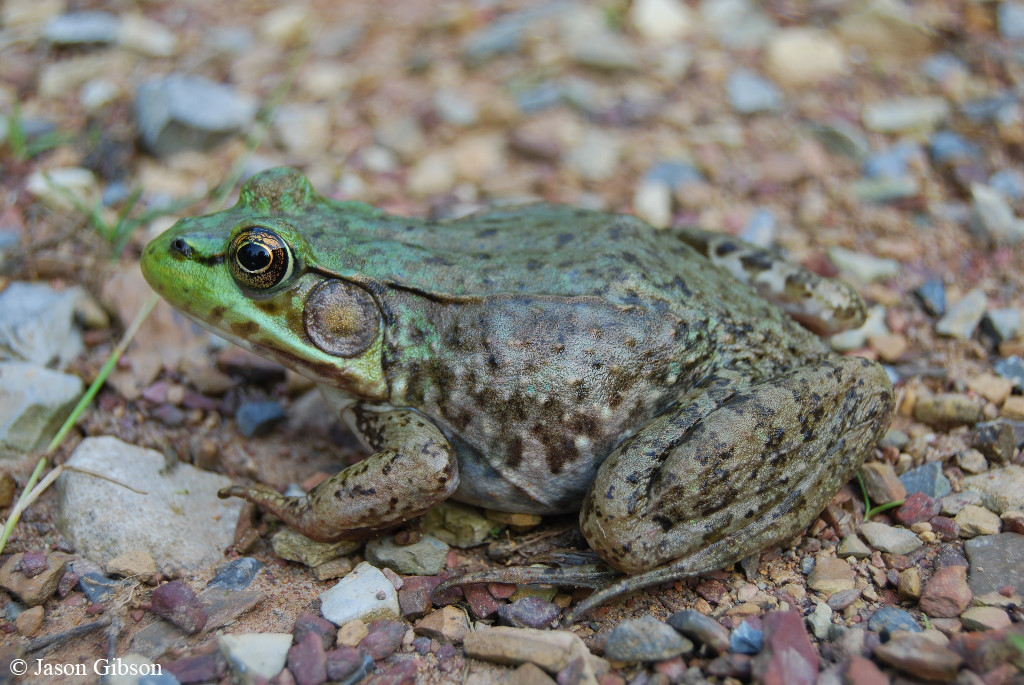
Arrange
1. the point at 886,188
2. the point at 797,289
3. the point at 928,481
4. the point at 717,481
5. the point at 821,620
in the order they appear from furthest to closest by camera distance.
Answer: the point at 886,188
the point at 797,289
the point at 928,481
the point at 717,481
the point at 821,620

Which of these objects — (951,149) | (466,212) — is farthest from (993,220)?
(466,212)

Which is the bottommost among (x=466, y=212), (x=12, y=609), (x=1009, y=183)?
(x=12, y=609)

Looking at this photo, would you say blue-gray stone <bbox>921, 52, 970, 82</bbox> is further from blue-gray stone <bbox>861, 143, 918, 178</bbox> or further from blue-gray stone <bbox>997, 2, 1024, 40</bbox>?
blue-gray stone <bbox>861, 143, 918, 178</bbox>

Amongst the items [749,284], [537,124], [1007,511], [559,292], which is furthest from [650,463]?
[537,124]

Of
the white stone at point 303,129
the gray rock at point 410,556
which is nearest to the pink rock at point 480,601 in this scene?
the gray rock at point 410,556

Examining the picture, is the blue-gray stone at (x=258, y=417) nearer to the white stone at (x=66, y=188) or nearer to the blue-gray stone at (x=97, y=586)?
the blue-gray stone at (x=97, y=586)

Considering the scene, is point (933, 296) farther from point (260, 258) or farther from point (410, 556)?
point (260, 258)
